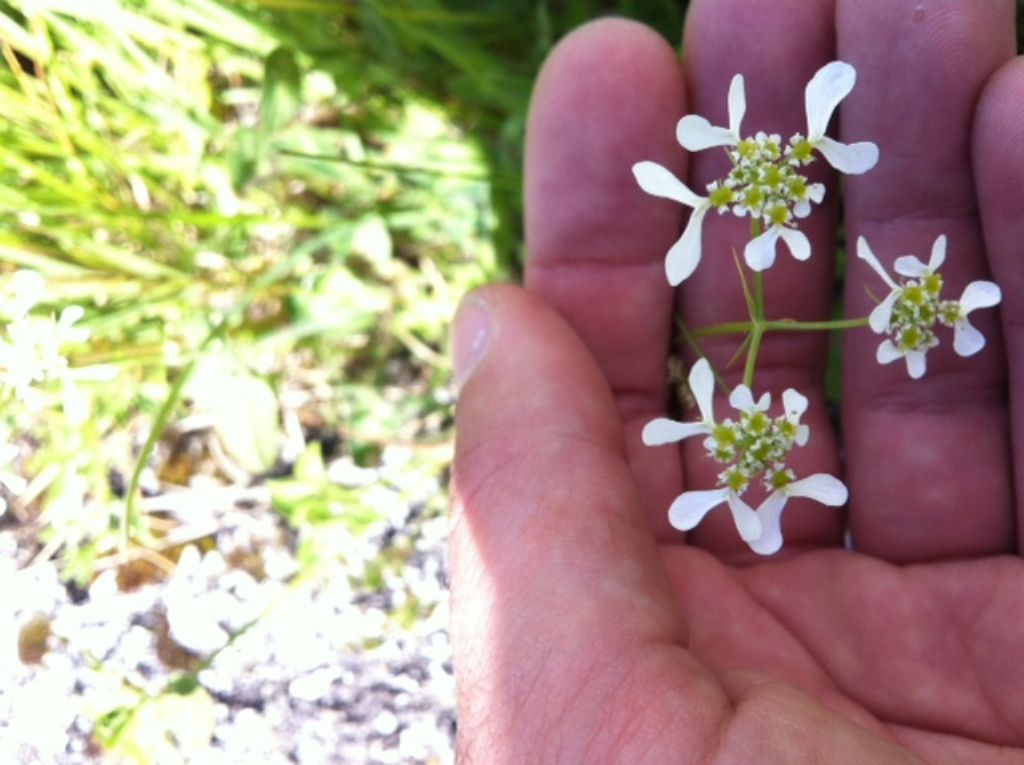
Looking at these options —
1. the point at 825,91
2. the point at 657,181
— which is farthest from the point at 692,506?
the point at 825,91

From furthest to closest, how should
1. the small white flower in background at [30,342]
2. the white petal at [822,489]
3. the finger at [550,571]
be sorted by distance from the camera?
the small white flower in background at [30,342] → the white petal at [822,489] → the finger at [550,571]

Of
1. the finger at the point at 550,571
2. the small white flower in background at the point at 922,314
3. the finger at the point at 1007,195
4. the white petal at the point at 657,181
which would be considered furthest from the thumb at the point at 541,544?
the finger at the point at 1007,195

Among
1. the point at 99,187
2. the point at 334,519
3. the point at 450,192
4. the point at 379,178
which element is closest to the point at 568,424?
the point at 334,519

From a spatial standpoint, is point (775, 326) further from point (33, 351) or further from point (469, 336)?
point (33, 351)

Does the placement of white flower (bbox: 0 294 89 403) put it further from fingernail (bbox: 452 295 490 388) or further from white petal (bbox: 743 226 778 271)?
white petal (bbox: 743 226 778 271)

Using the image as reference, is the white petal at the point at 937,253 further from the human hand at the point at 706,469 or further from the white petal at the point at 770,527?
Result: the white petal at the point at 770,527

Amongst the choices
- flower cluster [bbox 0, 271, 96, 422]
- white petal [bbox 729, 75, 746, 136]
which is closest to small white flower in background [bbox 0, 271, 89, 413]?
flower cluster [bbox 0, 271, 96, 422]
